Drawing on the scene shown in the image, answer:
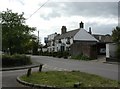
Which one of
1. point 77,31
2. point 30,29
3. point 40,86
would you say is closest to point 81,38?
point 77,31

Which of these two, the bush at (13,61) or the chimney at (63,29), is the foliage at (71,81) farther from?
the chimney at (63,29)

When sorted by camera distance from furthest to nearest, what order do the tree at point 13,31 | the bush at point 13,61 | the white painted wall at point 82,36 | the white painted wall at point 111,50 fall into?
1. the white painted wall at point 82,36
2. the white painted wall at point 111,50
3. the tree at point 13,31
4. the bush at point 13,61

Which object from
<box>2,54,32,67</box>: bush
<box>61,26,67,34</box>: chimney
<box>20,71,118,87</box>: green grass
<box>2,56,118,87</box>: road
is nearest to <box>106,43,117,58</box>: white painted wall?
<box>2,56,118,87</box>: road

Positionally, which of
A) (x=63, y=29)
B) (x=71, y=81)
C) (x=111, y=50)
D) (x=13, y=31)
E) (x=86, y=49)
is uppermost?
(x=63, y=29)

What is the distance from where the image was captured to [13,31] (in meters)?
37.4

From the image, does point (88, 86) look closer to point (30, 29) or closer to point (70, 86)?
point (70, 86)

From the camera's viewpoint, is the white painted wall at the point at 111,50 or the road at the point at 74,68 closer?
the road at the point at 74,68

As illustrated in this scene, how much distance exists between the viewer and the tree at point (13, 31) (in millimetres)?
37250

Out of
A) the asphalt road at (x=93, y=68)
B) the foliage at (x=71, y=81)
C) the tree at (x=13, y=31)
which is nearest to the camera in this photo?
the foliage at (x=71, y=81)

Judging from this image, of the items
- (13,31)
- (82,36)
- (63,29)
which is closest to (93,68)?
(13,31)

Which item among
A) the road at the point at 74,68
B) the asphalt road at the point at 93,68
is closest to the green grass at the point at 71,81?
the road at the point at 74,68

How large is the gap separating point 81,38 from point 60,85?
6987 centimetres

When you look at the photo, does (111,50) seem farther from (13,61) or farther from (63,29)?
(63,29)

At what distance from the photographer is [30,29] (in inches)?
1631
